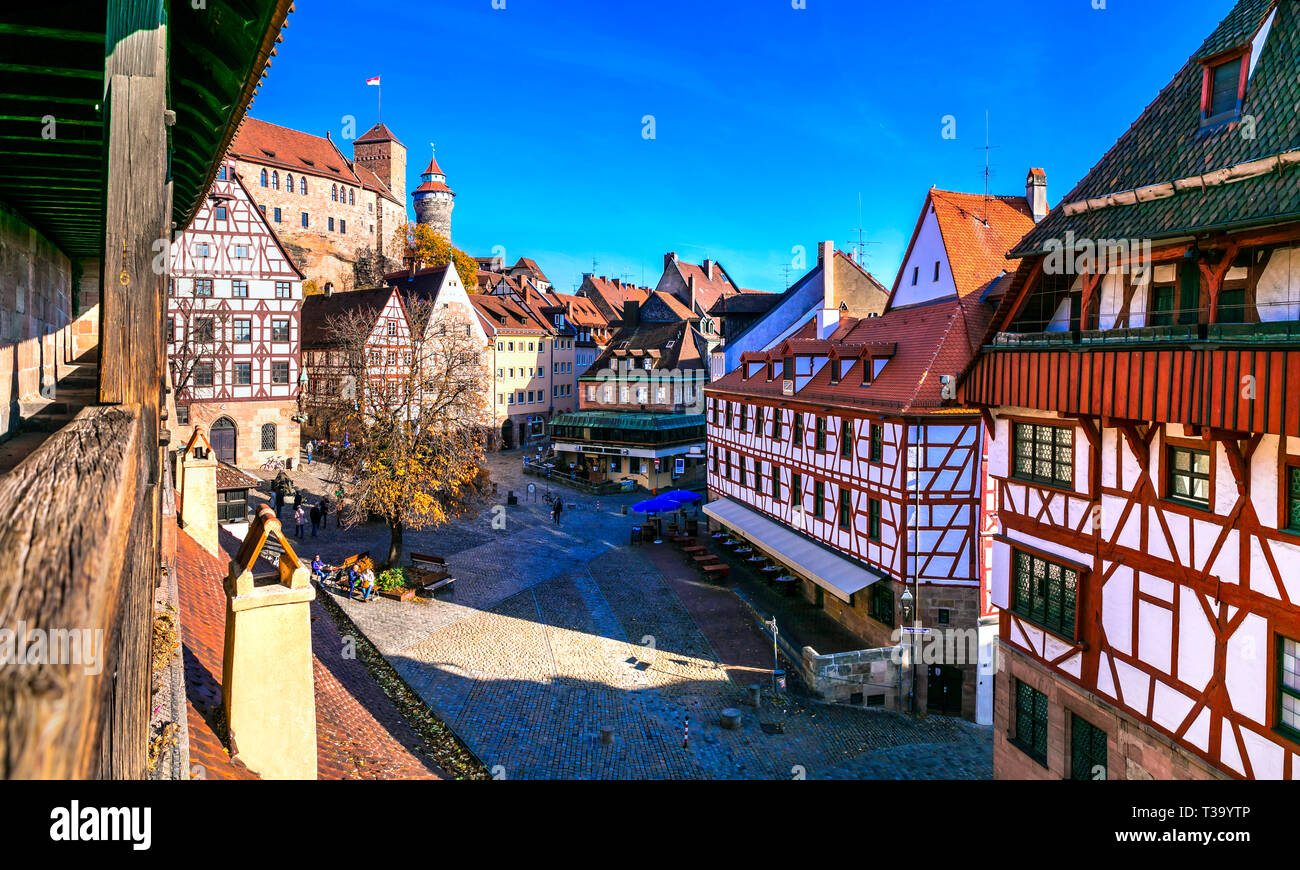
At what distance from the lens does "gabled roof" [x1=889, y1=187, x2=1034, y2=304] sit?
74.3 ft

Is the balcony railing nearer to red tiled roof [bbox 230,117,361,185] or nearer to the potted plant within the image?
the potted plant

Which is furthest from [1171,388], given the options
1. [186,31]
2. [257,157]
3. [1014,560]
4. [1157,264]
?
[257,157]

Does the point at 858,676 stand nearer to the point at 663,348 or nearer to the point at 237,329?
the point at 237,329

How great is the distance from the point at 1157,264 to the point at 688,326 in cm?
4391

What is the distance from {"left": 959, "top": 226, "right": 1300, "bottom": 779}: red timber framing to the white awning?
880 centimetres

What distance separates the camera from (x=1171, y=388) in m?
9.09

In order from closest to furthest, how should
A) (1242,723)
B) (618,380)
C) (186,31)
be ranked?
(186,31), (1242,723), (618,380)

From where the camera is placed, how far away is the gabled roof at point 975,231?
22.7 metres

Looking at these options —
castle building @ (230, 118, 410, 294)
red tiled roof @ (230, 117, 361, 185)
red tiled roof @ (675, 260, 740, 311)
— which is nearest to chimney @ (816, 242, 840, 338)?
red tiled roof @ (675, 260, 740, 311)

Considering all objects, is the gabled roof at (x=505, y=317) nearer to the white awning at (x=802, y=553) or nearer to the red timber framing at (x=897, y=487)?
the white awning at (x=802, y=553)

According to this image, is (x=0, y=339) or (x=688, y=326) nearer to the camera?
(x=0, y=339)

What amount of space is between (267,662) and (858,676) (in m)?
15.7
